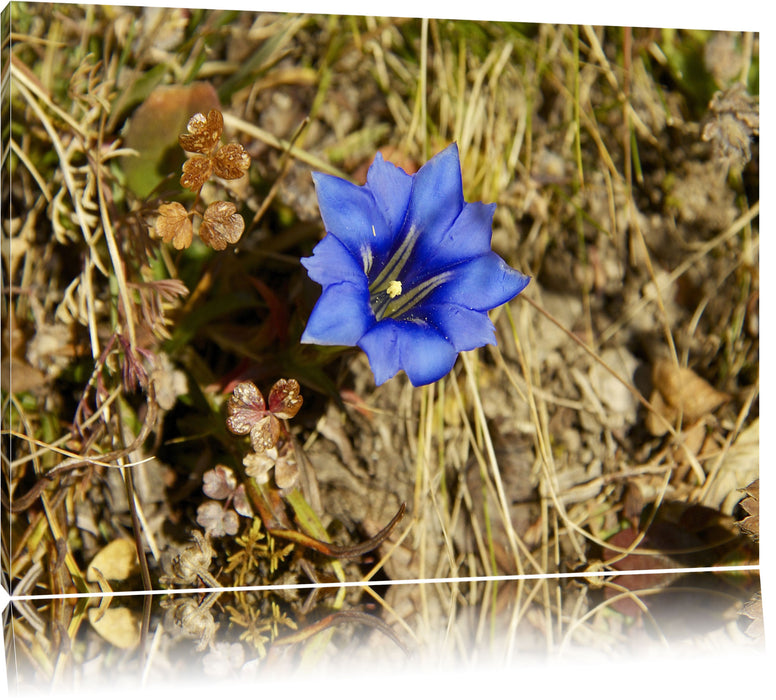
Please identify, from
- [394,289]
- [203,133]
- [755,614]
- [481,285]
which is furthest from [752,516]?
[203,133]

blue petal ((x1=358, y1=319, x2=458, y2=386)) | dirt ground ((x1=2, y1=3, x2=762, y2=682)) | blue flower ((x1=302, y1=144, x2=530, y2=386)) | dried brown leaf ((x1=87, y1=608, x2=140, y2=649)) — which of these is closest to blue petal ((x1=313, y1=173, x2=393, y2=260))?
blue flower ((x1=302, y1=144, x2=530, y2=386))

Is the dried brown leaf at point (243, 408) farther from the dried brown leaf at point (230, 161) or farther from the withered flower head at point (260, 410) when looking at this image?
the dried brown leaf at point (230, 161)

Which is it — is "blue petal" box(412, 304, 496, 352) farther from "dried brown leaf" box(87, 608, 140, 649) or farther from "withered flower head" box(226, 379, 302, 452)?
"dried brown leaf" box(87, 608, 140, 649)

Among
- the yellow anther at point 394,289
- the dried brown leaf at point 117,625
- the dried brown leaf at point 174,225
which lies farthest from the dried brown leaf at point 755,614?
the dried brown leaf at point 174,225

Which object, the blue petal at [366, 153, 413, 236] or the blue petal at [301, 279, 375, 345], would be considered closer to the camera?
the blue petal at [301, 279, 375, 345]

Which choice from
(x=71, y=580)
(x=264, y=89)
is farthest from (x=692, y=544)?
(x=264, y=89)

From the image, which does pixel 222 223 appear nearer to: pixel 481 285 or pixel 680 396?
pixel 481 285
